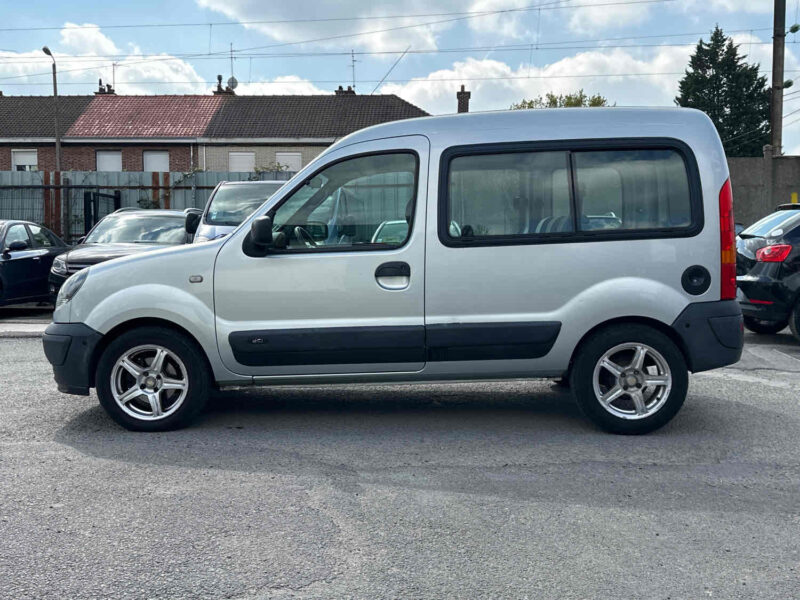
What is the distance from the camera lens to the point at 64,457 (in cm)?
508

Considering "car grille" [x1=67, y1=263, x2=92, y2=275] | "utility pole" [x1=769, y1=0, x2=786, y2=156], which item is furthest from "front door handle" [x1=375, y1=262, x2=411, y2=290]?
"utility pole" [x1=769, y1=0, x2=786, y2=156]

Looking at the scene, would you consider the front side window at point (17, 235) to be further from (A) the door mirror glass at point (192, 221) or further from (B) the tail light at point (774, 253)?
(B) the tail light at point (774, 253)

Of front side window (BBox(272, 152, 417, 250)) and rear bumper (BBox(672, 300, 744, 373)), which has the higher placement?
front side window (BBox(272, 152, 417, 250))

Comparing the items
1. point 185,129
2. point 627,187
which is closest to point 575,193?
point 627,187

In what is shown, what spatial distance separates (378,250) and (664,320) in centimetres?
192

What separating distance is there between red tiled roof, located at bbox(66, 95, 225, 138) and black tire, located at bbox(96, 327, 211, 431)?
34.2 meters

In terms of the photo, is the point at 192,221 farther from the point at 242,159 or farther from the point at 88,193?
the point at 242,159

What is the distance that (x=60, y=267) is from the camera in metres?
12.1

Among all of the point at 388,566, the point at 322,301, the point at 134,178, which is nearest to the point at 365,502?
the point at 388,566

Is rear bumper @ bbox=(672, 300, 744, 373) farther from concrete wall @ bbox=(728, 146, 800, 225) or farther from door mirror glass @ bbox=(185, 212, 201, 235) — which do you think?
concrete wall @ bbox=(728, 146, 800, 225)

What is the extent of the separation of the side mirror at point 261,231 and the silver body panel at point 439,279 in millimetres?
132

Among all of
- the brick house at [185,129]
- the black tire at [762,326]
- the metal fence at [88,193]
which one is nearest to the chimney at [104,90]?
the brick house at [185,129]

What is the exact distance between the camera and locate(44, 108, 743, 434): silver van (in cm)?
548

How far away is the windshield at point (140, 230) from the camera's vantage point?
12.4 metres
